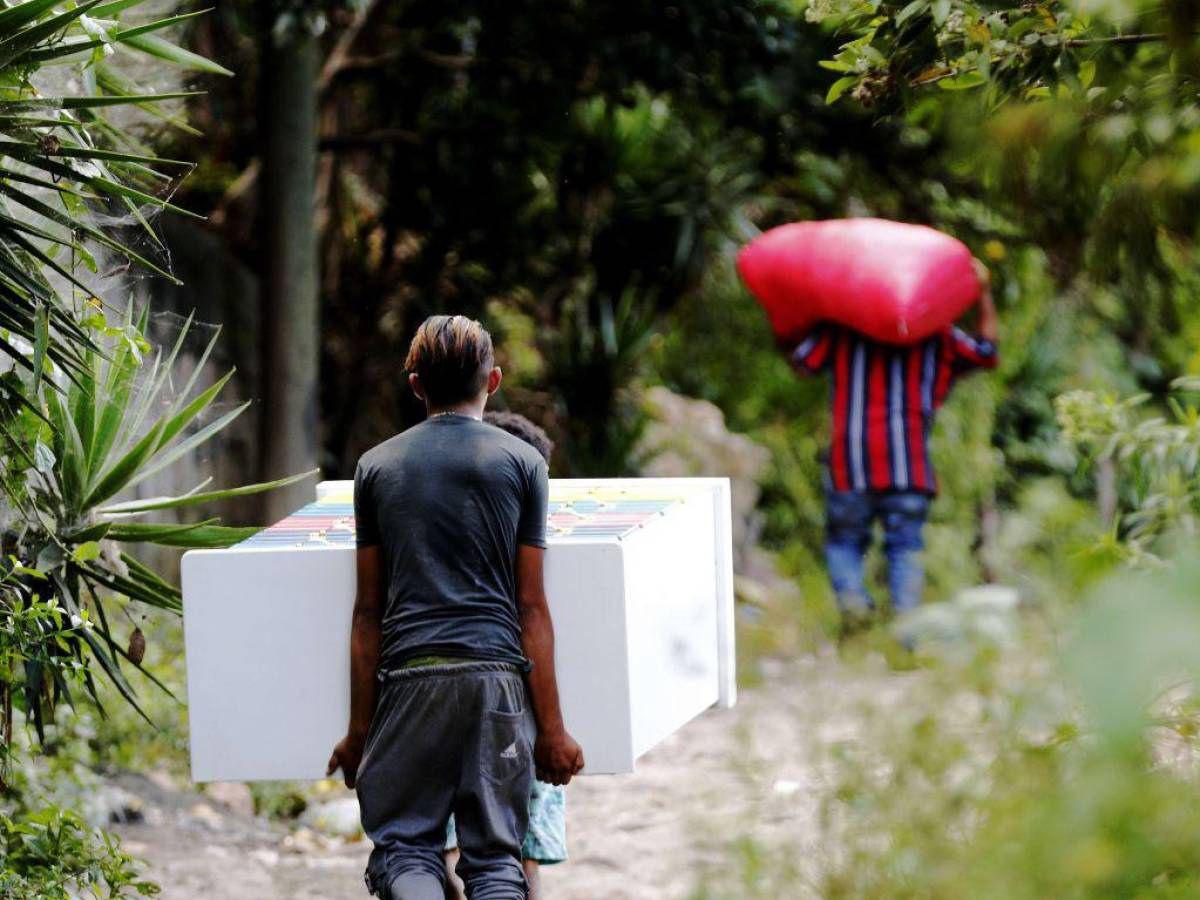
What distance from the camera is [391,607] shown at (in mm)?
2793

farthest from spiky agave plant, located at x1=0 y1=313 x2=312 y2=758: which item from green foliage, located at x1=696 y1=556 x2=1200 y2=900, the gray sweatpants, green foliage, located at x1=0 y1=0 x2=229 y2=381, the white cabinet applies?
green foliage, located at x1=696 y1=556 x2=1200 y2=900

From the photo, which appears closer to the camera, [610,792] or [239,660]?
[239,660]

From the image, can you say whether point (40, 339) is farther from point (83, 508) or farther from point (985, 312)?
point (985, 312)

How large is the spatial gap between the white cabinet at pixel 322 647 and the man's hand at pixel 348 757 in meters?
0.03

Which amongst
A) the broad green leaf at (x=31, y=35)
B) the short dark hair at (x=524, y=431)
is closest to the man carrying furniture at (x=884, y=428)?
the short dark hair at (x=524, y=431)

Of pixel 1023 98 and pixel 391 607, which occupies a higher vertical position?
pixel 1023 98

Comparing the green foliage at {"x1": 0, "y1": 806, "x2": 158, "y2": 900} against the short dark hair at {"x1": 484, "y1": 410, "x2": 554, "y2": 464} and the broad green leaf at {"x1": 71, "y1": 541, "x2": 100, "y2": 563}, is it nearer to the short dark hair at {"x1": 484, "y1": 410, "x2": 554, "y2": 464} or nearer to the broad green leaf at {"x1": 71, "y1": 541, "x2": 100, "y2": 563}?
the broad green leaf at {"x1": 71, "y1": 541, "x2": 100, "y2": 563}

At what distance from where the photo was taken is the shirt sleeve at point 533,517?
2811mm

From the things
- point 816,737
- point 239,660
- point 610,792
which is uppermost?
point 816,737

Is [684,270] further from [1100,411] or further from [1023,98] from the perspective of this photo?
[1023,98]

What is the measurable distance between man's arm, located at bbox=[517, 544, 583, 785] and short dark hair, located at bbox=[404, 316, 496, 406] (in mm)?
312

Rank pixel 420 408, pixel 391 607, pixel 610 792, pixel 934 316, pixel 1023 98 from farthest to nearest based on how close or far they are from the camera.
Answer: pixel 420 408 < pixel 934 316 < pixel 610 792 < pixel 391 607 < pixel 1023 98

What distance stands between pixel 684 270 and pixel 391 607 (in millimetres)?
5841

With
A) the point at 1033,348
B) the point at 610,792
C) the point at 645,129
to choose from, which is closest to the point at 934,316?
the point at 610,792
